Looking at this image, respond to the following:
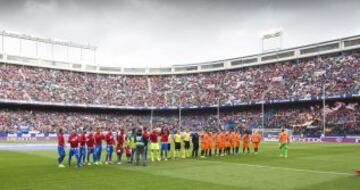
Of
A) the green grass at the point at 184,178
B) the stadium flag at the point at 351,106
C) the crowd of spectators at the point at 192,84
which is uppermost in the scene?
the crowd of spectators at the point at 192,84

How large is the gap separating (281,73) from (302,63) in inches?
163

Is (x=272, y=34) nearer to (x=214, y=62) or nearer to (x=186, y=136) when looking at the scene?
(x=214, y=62)

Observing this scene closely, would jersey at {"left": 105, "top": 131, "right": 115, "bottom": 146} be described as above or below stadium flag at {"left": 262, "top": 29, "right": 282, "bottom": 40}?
below

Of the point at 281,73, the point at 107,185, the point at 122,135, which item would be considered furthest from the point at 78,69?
the point at 107,185

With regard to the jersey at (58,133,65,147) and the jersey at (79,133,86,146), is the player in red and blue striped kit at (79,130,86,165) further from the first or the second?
the jersey at (58,133,65,147)

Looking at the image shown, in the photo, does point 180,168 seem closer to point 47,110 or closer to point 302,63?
point 302,63

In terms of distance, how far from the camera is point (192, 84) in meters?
88.0

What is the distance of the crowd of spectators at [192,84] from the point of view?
6625cm

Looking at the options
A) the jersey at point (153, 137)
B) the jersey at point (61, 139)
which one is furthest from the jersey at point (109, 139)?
the jersey at point (61, 139)

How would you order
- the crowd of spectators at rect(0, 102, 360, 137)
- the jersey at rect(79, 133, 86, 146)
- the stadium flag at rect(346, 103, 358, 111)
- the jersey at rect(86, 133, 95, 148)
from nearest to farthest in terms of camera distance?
the jersey at rect(79, 133, 86, 146) < the jersey at rect(86, 133, 95, 148) < the crowd of spectators at rect(0, 102, 360, 137) < the stadium flag at rect(346, 103, 358, 111)

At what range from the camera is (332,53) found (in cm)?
6900

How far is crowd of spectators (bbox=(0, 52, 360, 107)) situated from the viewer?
66250 mm

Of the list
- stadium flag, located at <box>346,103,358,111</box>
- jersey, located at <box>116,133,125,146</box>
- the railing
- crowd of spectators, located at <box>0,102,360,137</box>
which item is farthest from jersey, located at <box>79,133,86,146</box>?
the railing

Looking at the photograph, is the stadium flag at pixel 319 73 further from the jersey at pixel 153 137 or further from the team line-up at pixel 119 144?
the jersey at pixel 153 137
